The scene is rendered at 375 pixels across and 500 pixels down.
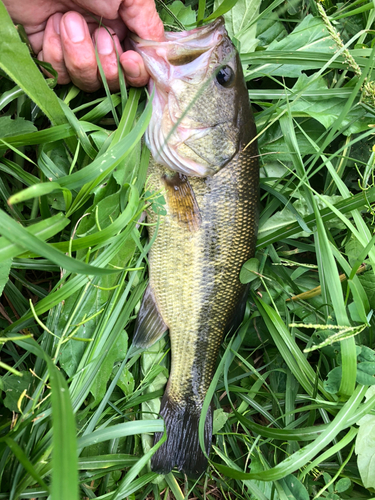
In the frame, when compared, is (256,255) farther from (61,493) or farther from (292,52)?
(61,493)

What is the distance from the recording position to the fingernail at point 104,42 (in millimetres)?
1442

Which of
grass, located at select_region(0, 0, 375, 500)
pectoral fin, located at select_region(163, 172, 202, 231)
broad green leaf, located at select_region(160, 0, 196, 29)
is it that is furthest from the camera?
broad green leaf, located at select_region(160, 0, 196, 29)

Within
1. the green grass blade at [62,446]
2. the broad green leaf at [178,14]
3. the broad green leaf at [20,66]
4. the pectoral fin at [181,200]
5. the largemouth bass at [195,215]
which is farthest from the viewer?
the broad green leaf at [178,14]

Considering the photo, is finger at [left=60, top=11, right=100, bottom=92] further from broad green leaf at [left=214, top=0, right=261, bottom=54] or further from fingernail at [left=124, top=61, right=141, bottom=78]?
broad green leaf at [left=214, top=0, right=261, bottom=54]

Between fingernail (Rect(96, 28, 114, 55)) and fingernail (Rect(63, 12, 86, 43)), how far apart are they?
0.23 ft

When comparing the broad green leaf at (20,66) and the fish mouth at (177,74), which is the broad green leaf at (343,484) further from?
the broad green leaf at (20,66)

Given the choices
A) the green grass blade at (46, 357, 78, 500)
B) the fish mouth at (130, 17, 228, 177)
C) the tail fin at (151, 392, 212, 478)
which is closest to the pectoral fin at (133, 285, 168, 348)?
the tail fin at (151, 392, 212, 478)

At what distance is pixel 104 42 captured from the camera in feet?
4.75

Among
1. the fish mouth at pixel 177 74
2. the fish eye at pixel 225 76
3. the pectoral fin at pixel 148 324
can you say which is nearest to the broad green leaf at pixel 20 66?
the fish mouth at pixel 177 74

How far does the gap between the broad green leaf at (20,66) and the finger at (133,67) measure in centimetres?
35

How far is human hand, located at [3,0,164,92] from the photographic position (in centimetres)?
139

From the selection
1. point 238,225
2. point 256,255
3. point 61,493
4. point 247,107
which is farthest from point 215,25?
point 61,493

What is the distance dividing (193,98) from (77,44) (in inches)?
21.1

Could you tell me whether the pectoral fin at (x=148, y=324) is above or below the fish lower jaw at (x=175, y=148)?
below
